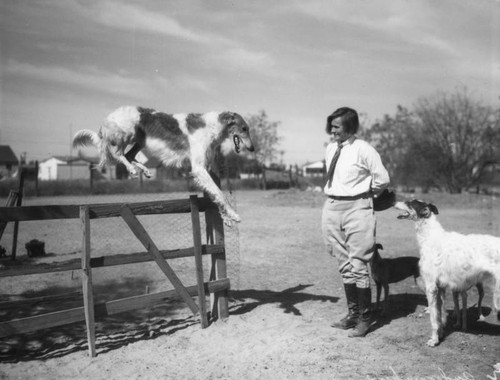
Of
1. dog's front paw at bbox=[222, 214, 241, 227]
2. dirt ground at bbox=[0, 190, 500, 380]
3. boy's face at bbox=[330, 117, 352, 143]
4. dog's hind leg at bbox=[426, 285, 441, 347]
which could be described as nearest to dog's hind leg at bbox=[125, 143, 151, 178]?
dog's front paw at bbox=[222, 214, 241, 227]

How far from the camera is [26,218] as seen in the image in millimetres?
4254

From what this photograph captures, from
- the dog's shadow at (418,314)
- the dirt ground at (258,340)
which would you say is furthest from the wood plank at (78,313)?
the dog's shadow at (418,314)

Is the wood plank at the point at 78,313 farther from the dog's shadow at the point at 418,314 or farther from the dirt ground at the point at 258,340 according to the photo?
the dog's shadow at the point at 418,314

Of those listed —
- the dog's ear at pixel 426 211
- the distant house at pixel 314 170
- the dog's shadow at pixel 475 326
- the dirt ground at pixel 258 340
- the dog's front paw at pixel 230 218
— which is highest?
the distant house at pixel 314 170

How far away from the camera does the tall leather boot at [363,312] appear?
15.5 ft

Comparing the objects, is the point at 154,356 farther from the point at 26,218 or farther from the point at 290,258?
the point at 290,258

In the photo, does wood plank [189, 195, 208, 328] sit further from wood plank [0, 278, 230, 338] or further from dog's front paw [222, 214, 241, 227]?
dog's front paw [222, 214, 241, 227]

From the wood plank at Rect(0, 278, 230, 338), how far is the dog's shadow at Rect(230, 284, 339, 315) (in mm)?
690

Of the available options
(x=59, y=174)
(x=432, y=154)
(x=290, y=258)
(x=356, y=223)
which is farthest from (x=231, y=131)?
(x=59, y=174)

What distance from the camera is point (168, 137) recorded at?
3990mm

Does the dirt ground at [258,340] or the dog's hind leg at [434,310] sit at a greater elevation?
the dog's hind leg at [434,310]

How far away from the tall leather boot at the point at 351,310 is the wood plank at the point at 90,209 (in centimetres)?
208

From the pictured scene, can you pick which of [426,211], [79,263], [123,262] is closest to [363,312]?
[426,211]

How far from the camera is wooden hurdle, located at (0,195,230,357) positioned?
421cm
